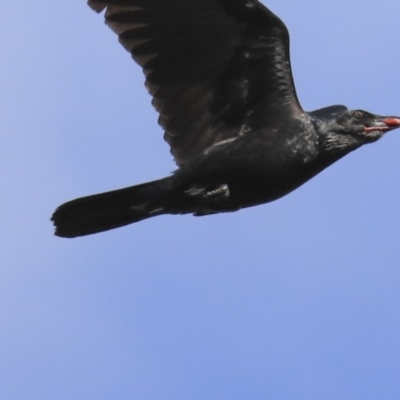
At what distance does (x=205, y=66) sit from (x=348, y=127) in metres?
1.48

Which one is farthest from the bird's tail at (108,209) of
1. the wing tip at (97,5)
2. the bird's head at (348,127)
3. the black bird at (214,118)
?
the wing tip at (97,5)

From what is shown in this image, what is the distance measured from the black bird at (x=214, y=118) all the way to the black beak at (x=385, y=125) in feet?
1.03

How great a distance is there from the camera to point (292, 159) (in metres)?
13.9

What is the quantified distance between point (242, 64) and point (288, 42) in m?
0.48

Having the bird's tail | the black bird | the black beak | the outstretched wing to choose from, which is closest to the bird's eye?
the black beak

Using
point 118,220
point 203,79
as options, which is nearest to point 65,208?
point 118,220

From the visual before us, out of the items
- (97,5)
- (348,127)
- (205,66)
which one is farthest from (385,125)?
(97,5)

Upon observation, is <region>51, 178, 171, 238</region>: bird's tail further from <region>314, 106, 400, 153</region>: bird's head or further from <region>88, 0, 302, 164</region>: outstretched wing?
<region>314, 106, 400, 153</region>: bird's head

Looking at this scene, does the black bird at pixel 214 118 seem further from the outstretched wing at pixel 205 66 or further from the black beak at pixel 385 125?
the black beak at pixel 385 125

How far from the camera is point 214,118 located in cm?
1436

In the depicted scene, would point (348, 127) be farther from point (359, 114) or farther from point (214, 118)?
point (214, 118)

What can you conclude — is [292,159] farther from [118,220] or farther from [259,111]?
[118,220]

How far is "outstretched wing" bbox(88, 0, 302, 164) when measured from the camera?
547 inches

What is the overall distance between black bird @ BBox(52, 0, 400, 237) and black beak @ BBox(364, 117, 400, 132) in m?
0.31
